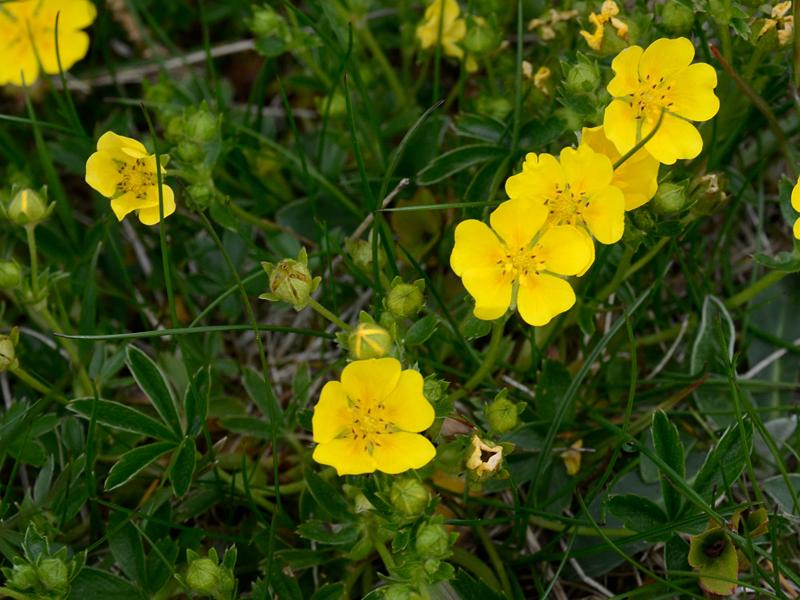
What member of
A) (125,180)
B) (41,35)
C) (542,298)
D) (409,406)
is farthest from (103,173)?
(41,35)

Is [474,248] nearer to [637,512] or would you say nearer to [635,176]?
[635,176]

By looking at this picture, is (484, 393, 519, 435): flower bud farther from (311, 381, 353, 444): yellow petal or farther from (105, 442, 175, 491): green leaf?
(105, 442, 175, 491): green leaf

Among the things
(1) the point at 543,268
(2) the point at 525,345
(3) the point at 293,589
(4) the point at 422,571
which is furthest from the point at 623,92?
(3) the point at 293,589

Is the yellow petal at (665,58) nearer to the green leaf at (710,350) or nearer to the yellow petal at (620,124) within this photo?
the yellow petal at (620,124)

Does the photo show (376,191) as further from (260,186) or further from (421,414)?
(421,414)

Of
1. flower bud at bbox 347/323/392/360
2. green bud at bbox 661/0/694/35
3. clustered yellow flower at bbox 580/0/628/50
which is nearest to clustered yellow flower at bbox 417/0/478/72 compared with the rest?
clustered yellow flower at bbox 580/0/628/50
